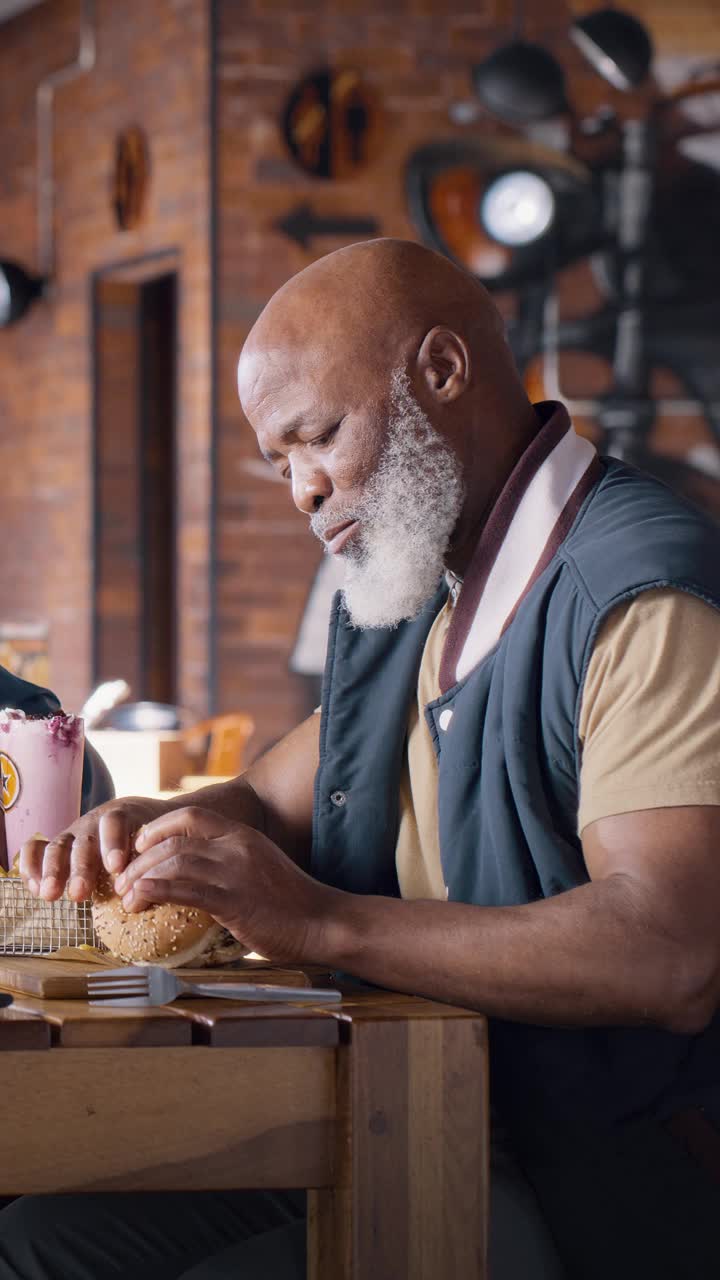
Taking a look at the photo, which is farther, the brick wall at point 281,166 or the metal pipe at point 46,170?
the metal pipe at point 46,170

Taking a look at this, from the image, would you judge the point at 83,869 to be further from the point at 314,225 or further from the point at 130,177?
the point at 130,177

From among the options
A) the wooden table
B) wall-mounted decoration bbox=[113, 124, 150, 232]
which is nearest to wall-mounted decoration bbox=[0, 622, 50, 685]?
wall-mounted decoration bbox=[113, 124, 150, 232]

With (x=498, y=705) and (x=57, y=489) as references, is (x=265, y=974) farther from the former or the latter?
(x=57, y=489)

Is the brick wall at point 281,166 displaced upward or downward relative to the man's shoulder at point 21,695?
upward

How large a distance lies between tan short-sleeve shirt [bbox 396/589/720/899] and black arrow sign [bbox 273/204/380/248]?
4360mm

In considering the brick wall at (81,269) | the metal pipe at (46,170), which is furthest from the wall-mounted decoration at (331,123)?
the metal pipe at (46,170)

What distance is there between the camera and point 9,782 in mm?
1492

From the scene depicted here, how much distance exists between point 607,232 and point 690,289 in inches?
13.1

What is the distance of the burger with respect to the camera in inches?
47.4

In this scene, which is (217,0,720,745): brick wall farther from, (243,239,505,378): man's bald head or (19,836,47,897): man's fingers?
(19,836,47,897): man's fingers

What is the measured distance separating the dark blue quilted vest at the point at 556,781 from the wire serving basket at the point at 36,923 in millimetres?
311

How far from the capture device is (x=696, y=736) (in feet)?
3.81

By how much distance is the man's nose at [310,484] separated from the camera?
1.51m

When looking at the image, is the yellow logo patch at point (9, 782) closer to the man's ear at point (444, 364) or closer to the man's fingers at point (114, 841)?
the man's fingers at point (114, 841)
